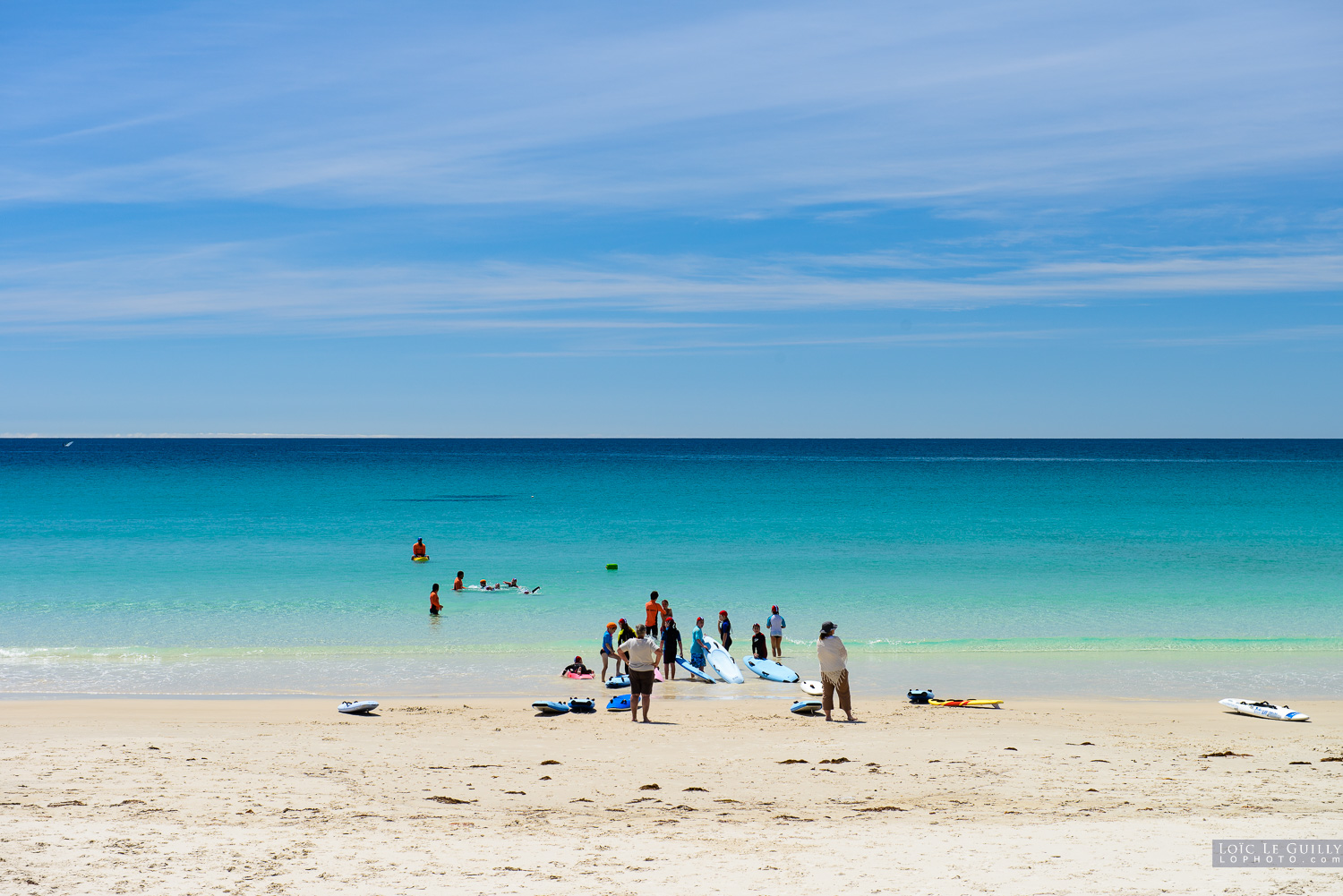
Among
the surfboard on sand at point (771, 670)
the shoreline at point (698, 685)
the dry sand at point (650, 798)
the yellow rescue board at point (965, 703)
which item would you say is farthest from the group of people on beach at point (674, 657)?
the yellow rescue board at point (965, 703)

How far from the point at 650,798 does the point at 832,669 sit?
16.1ft

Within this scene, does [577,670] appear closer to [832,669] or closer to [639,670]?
[639,670]

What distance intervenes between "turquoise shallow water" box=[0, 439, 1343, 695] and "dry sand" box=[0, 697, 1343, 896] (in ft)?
11.1

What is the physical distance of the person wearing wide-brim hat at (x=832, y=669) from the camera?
13906 mm

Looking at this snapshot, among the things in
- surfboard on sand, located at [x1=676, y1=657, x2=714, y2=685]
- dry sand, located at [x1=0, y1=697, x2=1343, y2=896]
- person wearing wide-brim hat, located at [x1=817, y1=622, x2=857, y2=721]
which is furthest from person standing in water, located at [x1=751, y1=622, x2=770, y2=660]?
person wearing wide-brim hat, located at [x1=817, y1=622, x2=857, y2=721]

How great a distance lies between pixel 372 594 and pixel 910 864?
21.6 m

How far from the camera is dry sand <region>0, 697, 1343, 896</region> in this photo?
23.7ft

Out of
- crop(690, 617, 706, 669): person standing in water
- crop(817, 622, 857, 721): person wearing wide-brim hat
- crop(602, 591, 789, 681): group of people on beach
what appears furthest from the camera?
crop(690, 617, 706, 669): person standing in water

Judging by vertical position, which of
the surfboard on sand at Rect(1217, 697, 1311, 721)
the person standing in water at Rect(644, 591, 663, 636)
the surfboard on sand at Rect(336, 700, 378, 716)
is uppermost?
the person standing in water at Rect(644, 591, 663, 636)

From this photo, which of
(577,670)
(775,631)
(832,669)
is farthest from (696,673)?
(832,669)

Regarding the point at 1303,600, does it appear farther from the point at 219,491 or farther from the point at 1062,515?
the point at 219,491

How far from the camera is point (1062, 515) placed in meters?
50.2

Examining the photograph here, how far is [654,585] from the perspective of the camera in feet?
93.5

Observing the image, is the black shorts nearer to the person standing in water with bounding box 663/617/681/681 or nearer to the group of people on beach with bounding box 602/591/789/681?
the group of people on beach with bounding box 602/591/789/681
